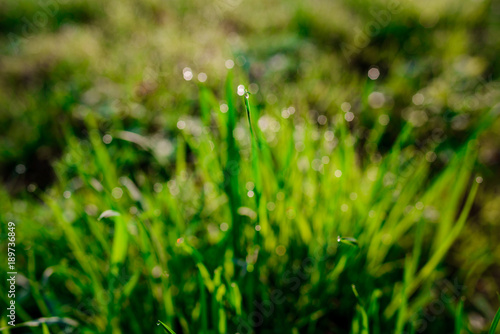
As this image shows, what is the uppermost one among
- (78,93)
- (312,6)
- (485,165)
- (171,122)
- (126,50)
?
(312,6)

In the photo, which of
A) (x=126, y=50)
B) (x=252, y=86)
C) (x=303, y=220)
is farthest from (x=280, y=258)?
(x=126, y=50)

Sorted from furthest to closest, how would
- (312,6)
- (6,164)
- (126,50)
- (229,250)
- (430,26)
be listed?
(312,6) < (430,26) < (126,50) < (6,164) < (229,250)

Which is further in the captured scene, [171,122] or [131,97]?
[131,97]

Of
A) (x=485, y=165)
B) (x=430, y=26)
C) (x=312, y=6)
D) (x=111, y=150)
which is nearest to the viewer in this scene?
(x=111, y=150)

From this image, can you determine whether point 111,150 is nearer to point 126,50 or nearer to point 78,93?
point 78,93

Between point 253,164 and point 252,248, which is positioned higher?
point 253,164

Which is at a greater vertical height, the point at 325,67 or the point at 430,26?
the point at 430,26

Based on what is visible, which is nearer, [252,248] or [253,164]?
[253,164]
